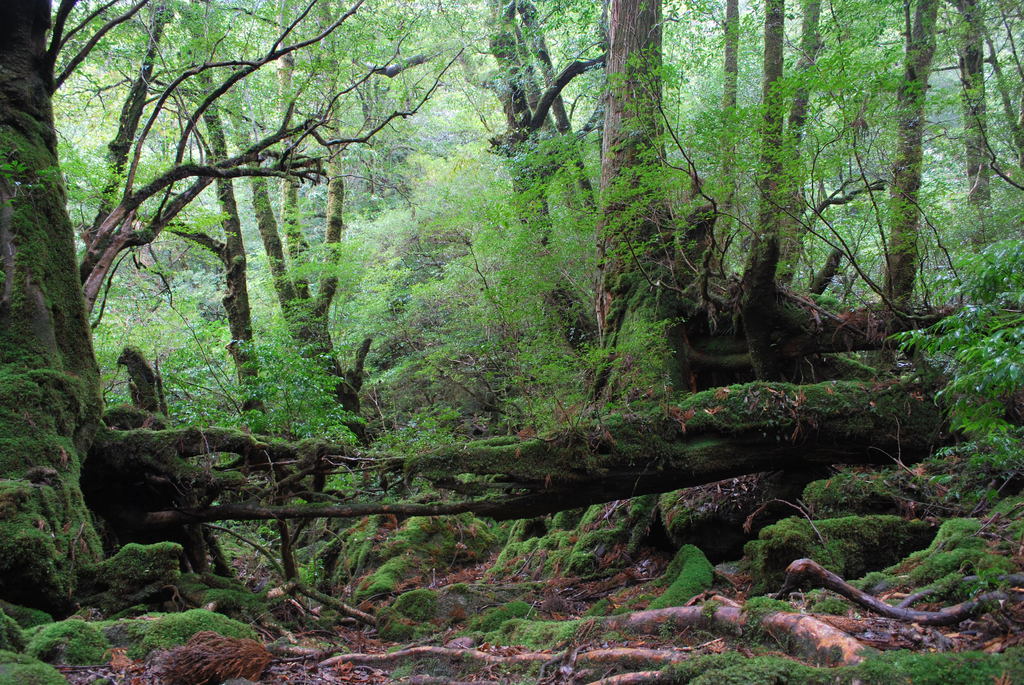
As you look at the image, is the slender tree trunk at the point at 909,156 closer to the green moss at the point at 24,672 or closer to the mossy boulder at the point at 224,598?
the mossy boulder at the point at 224,598

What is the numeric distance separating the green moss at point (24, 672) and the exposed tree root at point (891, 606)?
3.75 m

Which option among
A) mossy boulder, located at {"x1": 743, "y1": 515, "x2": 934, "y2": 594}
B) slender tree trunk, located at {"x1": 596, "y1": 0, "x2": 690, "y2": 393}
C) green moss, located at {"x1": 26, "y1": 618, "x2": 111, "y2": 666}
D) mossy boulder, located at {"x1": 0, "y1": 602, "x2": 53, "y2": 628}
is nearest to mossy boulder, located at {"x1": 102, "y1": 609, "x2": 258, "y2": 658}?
green moss, located at {"x1": 26, "y1": 618, "x2": 111, "y2": 666}

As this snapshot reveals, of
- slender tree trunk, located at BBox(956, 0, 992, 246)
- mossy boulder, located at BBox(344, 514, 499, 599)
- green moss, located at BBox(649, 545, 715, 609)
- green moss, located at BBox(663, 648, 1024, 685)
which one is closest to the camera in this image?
green moss, located at BBox(663, 648, 1024, 685)

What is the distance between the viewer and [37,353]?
5766 millimetres

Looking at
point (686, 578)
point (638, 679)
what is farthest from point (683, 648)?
point (686, 578)

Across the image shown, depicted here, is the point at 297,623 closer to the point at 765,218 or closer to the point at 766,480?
the point at 766,480

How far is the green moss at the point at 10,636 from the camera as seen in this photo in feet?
10.7

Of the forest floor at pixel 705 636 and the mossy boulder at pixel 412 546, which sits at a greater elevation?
the forest floor at pixel 705 636

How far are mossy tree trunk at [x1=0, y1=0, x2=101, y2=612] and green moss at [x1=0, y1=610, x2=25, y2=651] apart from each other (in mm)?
892

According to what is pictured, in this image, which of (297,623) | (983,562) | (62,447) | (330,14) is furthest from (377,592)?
(330,14)

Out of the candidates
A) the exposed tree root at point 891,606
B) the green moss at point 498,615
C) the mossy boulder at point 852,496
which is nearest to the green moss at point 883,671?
the exposed tree root at point 891,606

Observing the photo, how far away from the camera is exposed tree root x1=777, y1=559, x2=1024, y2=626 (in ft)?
9.55

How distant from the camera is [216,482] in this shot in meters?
6.21

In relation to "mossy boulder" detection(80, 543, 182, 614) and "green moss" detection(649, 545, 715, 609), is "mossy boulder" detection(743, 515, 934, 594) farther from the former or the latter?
"mossy boulder" detection(80, 543, 182, 614)
